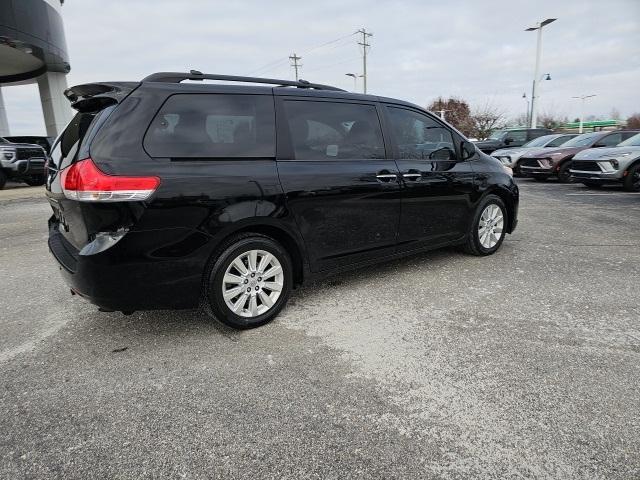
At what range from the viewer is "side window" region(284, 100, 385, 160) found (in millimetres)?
3588

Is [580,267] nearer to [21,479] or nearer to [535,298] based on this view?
[535,298]

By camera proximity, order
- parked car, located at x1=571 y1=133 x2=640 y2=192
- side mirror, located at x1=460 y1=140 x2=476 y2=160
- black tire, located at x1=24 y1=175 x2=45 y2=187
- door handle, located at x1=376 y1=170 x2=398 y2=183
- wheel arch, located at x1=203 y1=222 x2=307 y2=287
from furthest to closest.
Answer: black tire, located at x1=24 y1=175 x2=45 y2=187 < parked car, located at x1=571 y1=133 x2=640 y2=192 < side mirror, located at x1=460 y1=140 x2=476 y2=160 < door handle, located at x1=376 y1=170 x2=398 y2=183 < wheel arch, located at x1=203 y1=222 x2=307 y2=287

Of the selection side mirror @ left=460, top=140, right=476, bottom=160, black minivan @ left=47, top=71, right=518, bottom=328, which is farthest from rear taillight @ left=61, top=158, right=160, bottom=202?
side mirror @ left=460, top=140, right=476, bottom=160

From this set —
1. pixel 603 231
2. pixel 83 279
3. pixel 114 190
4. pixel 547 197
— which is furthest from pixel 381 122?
pixel 547 197

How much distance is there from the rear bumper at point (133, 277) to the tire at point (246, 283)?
0.12m

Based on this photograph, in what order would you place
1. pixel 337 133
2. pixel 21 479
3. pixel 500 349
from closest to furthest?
pixel 21 479 < pixel 500 349 < pixel 337 133

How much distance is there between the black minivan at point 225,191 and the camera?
2.85 metres

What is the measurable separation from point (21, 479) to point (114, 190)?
1.58 meters

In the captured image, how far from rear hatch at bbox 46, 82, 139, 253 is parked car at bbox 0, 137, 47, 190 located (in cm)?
1276

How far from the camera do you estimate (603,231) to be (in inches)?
256

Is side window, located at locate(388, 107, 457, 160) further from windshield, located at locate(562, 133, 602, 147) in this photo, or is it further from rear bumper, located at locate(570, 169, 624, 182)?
windshield, located at locate(562, 133, 602, 147)

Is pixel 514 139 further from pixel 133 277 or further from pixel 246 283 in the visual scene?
pixel 133 277

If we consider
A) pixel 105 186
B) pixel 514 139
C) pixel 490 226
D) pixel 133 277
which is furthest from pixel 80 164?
pixel 514 139

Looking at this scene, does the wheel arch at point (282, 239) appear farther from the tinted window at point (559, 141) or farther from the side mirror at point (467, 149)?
the tinted window at point (559, 141)
